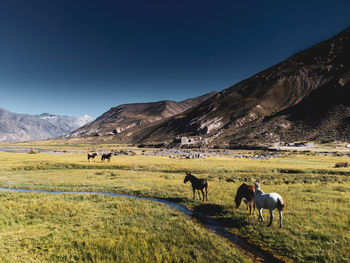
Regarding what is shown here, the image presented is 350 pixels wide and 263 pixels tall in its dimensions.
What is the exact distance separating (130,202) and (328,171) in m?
37.5

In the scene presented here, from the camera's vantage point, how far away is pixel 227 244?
10.3 metres

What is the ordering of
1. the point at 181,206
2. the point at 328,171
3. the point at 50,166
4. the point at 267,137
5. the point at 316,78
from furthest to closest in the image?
the point at 316,78 < the point at 267,137 < the point at 50,166 < the point at 328,171 < the point at 181,206

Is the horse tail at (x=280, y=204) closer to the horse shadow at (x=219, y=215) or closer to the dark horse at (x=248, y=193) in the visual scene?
the horse shadow at (x=219, y=215)

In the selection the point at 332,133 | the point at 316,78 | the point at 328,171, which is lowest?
the point at 328,171

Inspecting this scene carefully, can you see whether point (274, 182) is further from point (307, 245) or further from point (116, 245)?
point (116, 245)

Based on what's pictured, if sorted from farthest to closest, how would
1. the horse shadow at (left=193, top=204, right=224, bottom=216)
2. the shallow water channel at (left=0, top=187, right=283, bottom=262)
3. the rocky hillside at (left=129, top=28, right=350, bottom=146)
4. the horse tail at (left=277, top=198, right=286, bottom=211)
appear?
1. the rocky hillside at (left=129, top=28, right=350, bottom=146)
2. the horse shadow at (left=193, top=204, right=224, bottom=216)
3. the horse tail at (left=277, top=198, right=286, bottom=211)
4. the shallow water channel at (left=0, top=187, right=283, bottom=262)

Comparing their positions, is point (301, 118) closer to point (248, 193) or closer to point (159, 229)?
point (248, 193)

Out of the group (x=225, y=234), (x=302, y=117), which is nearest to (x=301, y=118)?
(x=302, y=117)

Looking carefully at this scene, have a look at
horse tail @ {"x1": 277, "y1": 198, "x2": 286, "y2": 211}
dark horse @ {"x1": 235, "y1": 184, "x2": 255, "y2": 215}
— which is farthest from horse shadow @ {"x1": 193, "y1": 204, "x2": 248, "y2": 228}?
horse tail @ {"x1": 277, "y1": 198, "x2": 286, "y2": 211}

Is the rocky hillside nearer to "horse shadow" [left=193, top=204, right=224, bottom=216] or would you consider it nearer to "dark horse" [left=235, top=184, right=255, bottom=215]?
"horse shadow" [left=193, top=204, right=224, bottom=216]

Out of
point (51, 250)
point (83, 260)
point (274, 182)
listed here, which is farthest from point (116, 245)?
point (274, 182)

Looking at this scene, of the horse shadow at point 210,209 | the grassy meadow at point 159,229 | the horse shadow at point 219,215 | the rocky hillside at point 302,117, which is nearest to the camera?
the grassy meadow at point 159,229

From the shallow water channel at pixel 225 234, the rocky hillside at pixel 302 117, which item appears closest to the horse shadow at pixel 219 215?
the shallow water channel at pixel 225 234

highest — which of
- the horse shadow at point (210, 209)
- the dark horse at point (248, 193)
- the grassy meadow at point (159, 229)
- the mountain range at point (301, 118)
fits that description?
the mountain range at point (301, 118)
